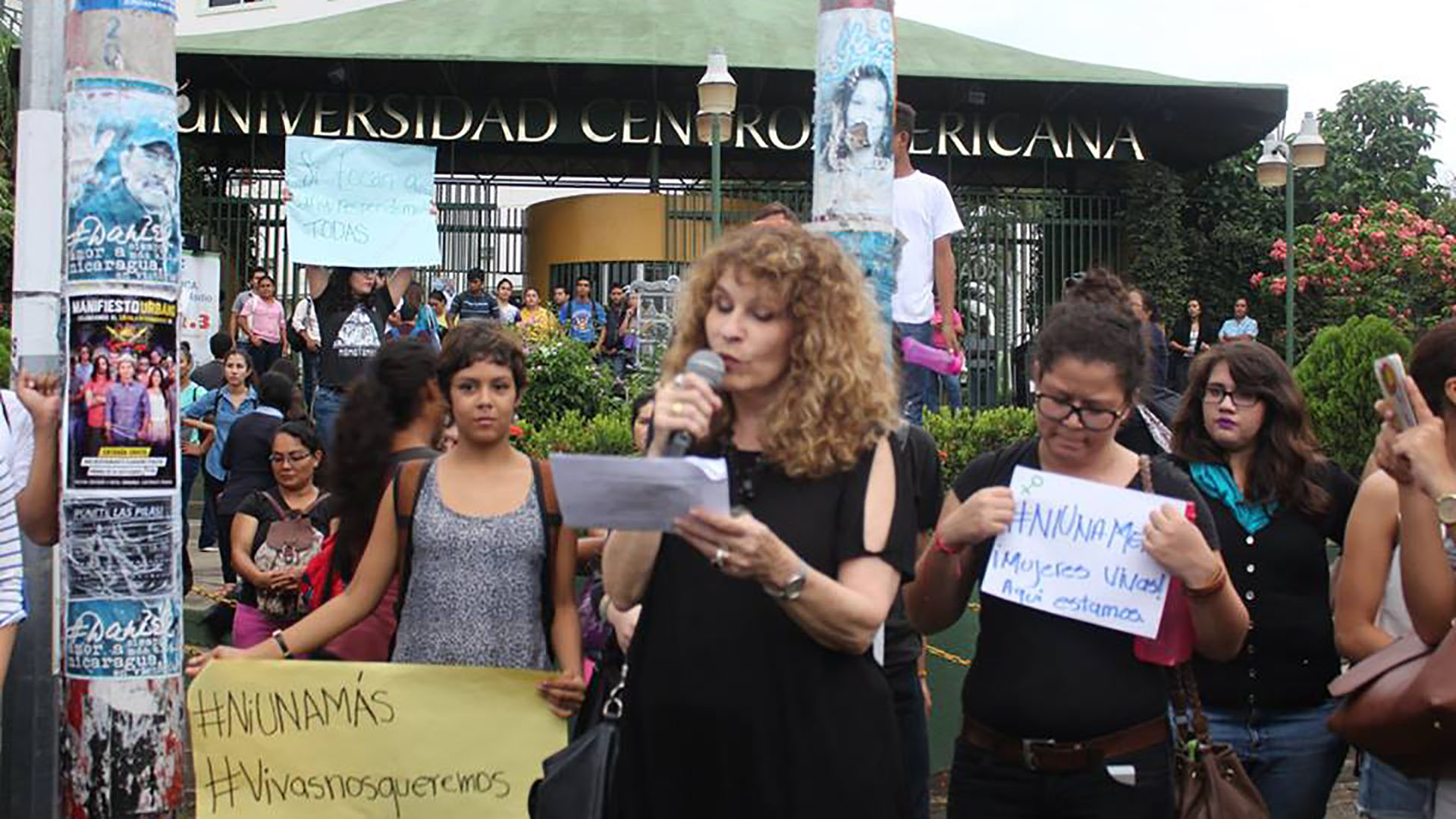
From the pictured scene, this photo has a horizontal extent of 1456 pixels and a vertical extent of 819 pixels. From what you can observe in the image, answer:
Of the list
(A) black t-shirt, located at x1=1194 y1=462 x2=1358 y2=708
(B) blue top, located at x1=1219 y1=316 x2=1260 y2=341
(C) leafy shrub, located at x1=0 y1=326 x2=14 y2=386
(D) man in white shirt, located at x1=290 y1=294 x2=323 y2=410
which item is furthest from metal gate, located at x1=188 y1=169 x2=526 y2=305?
(A) black t-shirt, located at x1=1194 y1=462 x2=1358 y2=708

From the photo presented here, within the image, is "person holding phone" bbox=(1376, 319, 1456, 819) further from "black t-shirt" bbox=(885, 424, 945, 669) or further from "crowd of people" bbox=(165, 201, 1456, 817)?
"black t-shirt" bbox=(885, 424, 945, 669)

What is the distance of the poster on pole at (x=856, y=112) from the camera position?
166 inches

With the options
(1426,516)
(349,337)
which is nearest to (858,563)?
(1426,516)

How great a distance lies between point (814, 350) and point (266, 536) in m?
4.00

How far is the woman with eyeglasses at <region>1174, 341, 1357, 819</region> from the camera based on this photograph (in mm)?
4000

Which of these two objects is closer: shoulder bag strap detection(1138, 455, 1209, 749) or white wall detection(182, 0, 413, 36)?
shoulder bag strap detection(1138, 455, 1209, 749)

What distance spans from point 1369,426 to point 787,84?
12.7 m

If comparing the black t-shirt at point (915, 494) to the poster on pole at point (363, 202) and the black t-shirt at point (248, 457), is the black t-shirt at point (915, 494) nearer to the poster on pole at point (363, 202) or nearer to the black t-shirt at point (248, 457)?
the black t-shirt at point (248, 457)

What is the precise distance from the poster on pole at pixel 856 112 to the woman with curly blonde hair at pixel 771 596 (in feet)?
4.83

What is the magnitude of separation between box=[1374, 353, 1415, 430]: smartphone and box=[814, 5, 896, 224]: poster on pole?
4.87ft

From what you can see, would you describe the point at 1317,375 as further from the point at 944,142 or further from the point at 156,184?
the point at 944,142

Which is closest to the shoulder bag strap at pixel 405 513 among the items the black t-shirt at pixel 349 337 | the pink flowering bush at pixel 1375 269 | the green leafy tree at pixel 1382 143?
the black t-shirt at pixel 349 337

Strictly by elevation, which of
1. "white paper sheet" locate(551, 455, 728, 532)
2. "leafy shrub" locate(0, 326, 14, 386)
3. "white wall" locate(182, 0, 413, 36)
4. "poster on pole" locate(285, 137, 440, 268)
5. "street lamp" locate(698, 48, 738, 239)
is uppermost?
"white wall" locate(182, 0, 413, 36)

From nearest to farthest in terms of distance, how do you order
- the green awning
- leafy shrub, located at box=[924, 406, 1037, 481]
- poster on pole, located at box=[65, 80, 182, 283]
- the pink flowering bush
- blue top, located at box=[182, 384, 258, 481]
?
1. poster on pole, located at box=[65, 80, 182, 283]
2. leafy shrub, located at box=[924, 406, 1037, 481]
3. blue top, located at box=[182, 384, 258, 481]
4. the green awning
5. the pink flowering bush
